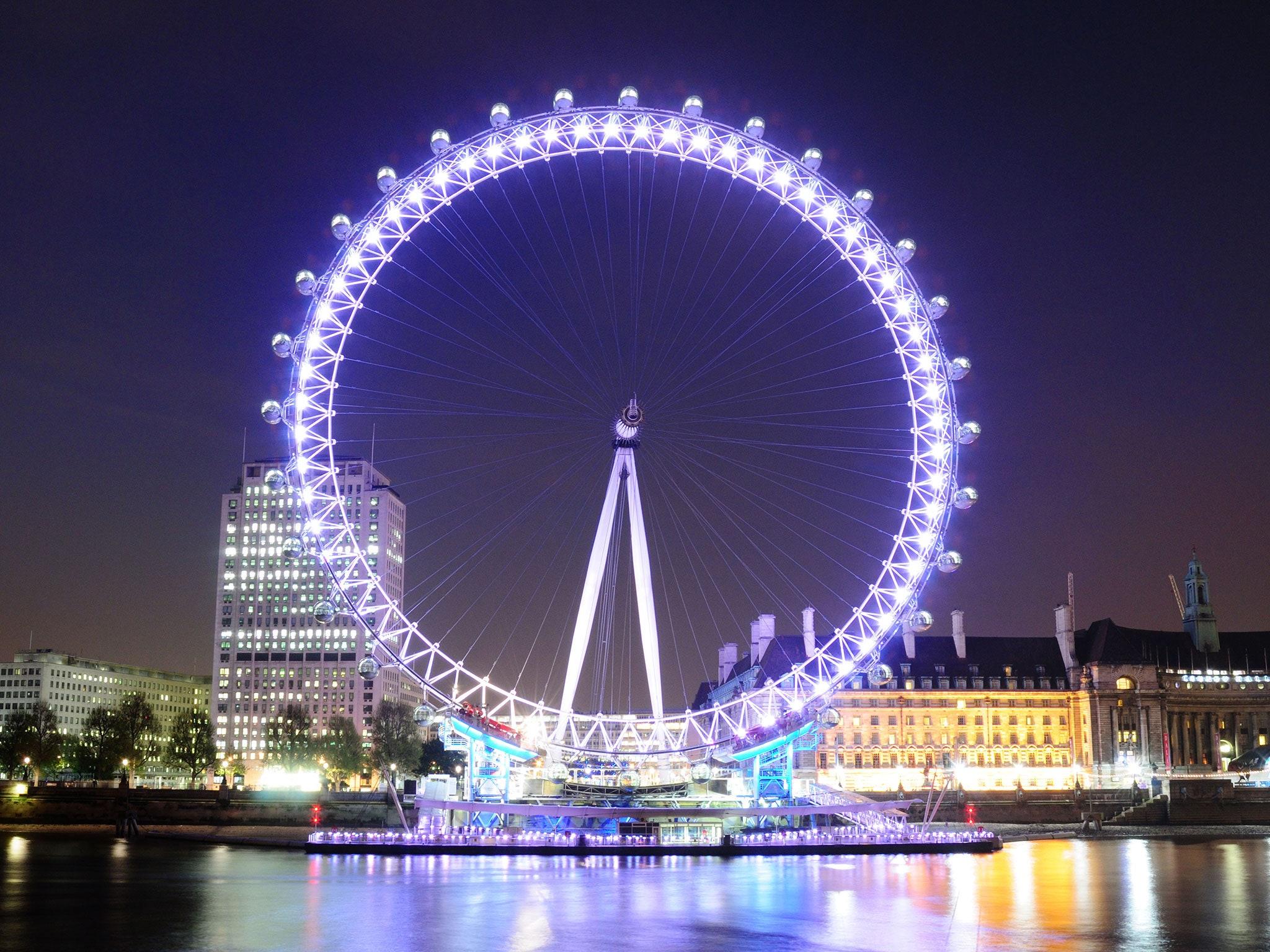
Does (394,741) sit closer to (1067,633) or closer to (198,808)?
(198,808)

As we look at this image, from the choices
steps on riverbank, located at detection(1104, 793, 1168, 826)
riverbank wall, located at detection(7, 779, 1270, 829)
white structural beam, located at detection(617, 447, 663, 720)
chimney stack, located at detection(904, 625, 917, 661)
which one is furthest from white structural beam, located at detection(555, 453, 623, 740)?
chimney stack, located at detection(904, 625, 917, 661)

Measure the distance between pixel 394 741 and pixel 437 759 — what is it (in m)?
5.33

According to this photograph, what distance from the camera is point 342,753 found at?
127 metres

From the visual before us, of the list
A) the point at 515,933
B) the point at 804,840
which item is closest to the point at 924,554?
the point at 804,840

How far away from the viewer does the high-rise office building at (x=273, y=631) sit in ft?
614

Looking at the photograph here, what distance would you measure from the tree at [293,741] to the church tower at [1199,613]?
300 ft

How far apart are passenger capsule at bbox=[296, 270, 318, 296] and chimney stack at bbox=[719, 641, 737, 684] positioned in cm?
10232

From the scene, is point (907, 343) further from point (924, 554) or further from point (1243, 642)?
point (1243, 642)

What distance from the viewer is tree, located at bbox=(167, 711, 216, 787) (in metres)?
132

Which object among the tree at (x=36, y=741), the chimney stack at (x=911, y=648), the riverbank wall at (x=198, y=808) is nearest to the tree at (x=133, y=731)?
the tree at (x=36, y=741)

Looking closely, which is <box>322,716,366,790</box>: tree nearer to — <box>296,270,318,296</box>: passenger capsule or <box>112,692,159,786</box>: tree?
<box>112,692,159,786</box>: tree

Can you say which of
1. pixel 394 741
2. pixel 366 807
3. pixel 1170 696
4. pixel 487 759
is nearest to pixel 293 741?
pixel 394 741

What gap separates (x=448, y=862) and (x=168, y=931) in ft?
81.1

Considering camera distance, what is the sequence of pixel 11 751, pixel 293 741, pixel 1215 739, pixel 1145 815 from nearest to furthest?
1. pixel 1145 815
2. pixel 11 751
3. pixel 1215 739
4. pixel 293 741
